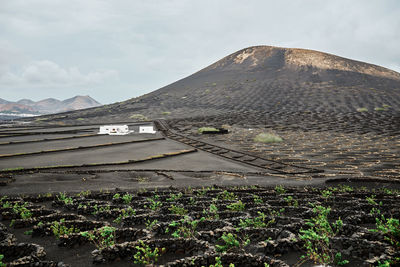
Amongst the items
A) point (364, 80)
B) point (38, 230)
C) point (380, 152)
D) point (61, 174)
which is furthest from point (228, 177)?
point (364, 80)

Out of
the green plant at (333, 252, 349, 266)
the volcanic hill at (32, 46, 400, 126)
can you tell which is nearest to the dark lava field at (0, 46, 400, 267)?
the green plant at (333, 252, 349, 266)

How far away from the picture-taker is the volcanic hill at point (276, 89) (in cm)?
4469

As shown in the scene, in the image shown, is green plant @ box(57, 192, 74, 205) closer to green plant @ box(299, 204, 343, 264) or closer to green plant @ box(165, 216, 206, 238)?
green plant @ box(165, 216, 206, 238)

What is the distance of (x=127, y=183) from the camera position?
337 inches

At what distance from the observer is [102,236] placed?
10.8 feet

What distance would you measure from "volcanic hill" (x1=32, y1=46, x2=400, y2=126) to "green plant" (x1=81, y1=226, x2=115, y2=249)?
133 feet

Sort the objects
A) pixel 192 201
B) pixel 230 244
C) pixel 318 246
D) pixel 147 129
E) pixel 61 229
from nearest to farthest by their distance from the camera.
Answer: pixel 318 246, pixel 230 244, pixel 61 229, pixel 192 201, pixel 147 129

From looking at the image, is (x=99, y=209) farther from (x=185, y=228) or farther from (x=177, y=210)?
(x=185, y=228)

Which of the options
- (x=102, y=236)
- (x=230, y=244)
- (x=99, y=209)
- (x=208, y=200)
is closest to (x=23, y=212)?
(x=99, y=209)

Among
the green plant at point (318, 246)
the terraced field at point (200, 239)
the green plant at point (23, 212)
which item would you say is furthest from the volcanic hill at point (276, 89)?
the green plant at point (23, 212)

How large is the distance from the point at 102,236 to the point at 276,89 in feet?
194

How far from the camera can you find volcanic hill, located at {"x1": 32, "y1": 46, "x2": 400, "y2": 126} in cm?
4469

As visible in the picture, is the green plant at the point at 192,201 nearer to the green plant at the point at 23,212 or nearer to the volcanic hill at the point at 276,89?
the green plant at the point at 23,212

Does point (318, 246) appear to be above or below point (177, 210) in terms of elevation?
above
